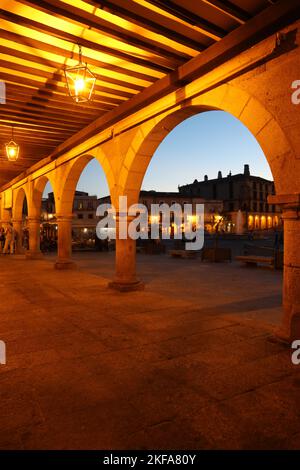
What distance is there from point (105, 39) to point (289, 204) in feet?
9.97

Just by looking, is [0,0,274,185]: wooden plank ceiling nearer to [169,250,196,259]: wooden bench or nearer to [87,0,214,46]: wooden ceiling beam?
[87,0,214,46]: wooden ceiling beam

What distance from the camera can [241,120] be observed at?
3.90 m

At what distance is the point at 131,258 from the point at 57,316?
240 centimetres

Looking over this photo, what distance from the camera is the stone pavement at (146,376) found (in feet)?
6.43

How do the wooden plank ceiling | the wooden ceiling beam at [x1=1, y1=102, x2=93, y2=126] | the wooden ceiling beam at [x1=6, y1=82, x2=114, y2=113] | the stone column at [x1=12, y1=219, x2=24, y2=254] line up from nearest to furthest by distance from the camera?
the wooden plank ceiling
the wooden ceiling beam at [x1=6, y1=82, x2=114, y2=113]
the wooden ceiling beam at [x1=1, y1=102, x2=93, y2=126]
the stone column at [x1=12, y1=219, x2=24, y2=254]

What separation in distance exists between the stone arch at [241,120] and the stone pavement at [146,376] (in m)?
1.98

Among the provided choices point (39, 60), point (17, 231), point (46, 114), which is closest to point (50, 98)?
point (46, 114)

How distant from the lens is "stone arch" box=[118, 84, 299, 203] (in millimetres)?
3479

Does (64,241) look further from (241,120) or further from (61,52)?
(241,120)

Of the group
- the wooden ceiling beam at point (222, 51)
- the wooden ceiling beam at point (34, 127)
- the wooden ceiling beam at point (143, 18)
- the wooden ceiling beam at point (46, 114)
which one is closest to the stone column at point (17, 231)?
the wooden ceiling beam at point (34, 127)

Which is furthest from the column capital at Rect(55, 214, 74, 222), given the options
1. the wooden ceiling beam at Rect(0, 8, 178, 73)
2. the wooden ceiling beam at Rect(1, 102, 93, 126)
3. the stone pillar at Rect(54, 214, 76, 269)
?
the wooden ceiling beam at Rect(0, 8, 178, 73)

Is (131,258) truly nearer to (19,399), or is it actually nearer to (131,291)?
(131,291)

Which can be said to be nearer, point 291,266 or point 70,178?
point 291,266
